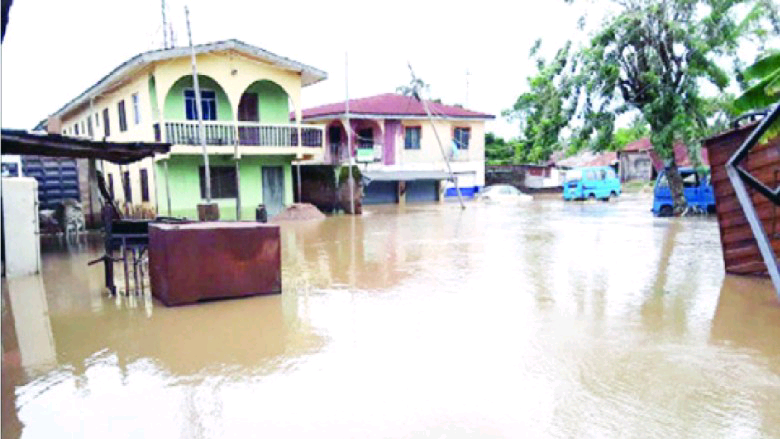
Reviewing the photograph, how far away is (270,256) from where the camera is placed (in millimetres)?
7781

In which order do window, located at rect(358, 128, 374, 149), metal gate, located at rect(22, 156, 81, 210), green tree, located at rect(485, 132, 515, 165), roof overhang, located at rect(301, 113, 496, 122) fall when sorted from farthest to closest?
green tree, located at rect(485, 132, 515, 165) < window, located at rect(358, 128, 374, 149) < roof overhang, located at rect(301, 113, 496, 122) < metal gate, located at rect(22, 156, 81, 210)

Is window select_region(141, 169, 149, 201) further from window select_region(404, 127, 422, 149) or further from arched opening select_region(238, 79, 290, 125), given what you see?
window select_region(404, 127, 422, 149)

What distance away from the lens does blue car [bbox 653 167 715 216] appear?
65.2ft

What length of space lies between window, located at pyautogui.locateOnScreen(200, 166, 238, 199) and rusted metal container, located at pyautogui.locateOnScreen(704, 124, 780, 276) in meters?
16.6

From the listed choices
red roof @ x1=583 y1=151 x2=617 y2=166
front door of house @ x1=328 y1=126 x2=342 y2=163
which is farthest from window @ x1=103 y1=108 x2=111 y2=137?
red roof @ x1=583 y1=151 x2=617 y2=166

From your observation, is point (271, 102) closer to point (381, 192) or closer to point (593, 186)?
point (381, 192)

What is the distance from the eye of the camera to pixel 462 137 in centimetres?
3438

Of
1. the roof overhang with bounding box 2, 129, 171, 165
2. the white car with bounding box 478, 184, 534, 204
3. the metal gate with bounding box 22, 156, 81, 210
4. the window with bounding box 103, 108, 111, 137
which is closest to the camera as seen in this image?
the roof overhang with bounding box 2, 129, 171, 165

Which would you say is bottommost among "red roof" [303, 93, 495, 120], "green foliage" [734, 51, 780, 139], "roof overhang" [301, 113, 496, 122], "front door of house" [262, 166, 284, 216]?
"front door of house" [262, 166, 284, 216]

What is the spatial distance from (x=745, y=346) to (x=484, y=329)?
2613mm

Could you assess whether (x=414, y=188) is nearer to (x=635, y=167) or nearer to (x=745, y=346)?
(x=635, y=167)

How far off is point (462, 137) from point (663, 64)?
640 inches

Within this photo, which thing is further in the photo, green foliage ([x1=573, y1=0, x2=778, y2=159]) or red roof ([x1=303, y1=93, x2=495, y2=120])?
red roof ([x1=303, y1=93, x2=495, y2=120])

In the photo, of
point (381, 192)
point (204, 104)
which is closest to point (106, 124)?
point (204, 104)
